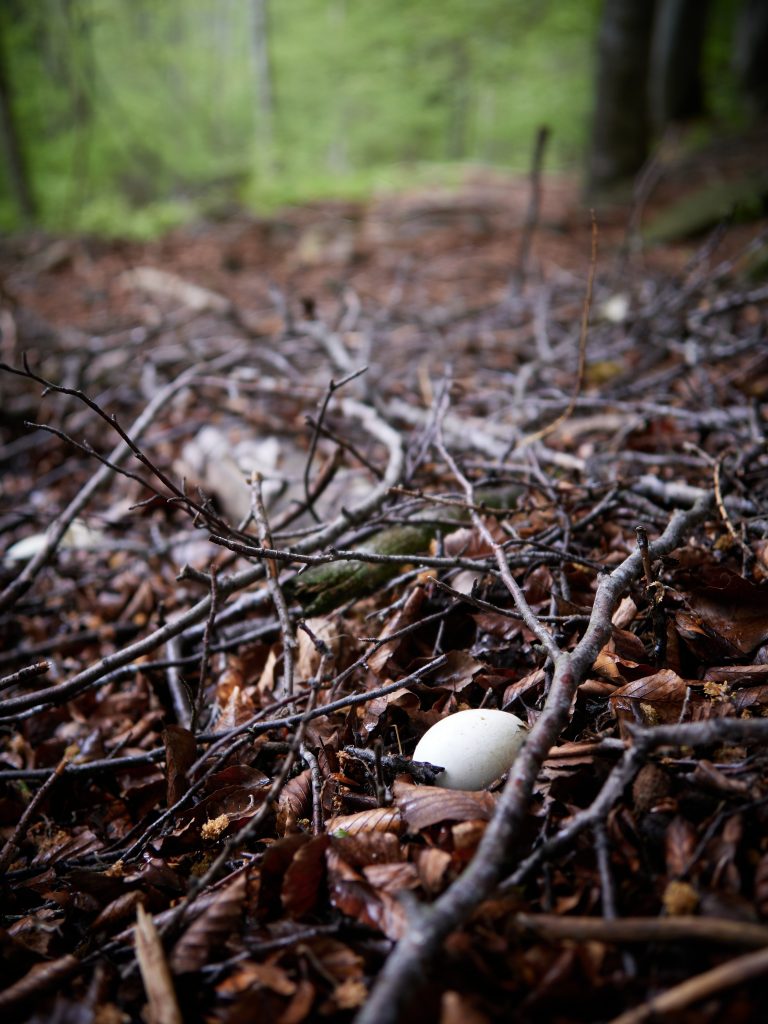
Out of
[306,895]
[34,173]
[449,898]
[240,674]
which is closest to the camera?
[449,898]

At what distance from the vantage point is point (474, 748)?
1.44 m

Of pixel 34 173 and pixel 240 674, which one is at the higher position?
pixel 34 173

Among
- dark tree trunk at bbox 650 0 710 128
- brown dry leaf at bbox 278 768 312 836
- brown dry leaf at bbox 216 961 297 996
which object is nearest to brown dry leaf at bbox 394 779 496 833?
brown dry leaf at bbox 278 768 312 836

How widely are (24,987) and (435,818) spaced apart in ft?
2.75

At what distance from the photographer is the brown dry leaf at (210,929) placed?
3.87ft

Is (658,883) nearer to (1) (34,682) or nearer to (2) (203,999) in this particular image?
(2) (203,999)

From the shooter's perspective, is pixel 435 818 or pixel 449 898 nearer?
pixel 449 898

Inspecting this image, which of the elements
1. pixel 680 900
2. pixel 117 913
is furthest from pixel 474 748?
pixel 117 913

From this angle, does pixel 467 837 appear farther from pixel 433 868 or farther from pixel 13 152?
pixel 13 152

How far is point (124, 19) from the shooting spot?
52.8 ft

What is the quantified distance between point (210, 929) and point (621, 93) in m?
9.93

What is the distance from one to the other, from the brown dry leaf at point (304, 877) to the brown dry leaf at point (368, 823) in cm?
8

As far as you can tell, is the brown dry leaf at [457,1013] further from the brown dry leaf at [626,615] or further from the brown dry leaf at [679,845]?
the brown dry leaf at [626,615]

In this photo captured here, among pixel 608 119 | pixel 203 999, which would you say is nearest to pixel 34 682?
pixel 203 999
